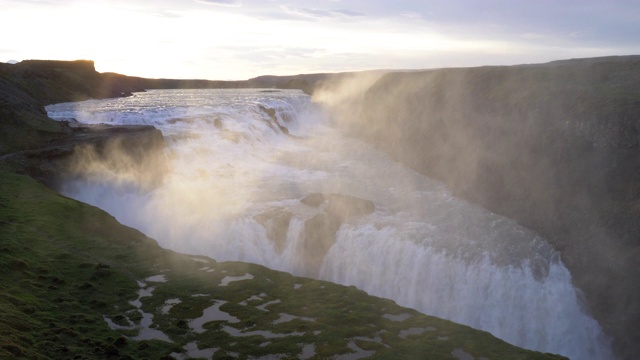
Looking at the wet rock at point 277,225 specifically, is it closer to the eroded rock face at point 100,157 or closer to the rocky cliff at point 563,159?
the eroded rock face at point 100,157

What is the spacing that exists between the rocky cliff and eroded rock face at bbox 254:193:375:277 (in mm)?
9485

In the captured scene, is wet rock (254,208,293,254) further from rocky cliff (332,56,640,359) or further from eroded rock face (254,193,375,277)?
rocky cliff (332,56,640,359)

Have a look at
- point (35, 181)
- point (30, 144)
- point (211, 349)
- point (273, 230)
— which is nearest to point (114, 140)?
point (30, 144)

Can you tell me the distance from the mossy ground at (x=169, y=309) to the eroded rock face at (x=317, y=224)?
7913 mm

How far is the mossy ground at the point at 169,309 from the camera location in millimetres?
14766

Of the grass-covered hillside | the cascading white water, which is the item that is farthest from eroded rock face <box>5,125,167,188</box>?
the grass-covered hillside

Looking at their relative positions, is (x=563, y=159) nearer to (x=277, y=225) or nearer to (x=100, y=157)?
(x=277, y=225)

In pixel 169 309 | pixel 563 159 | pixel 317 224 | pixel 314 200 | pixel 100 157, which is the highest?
pixel 563 159

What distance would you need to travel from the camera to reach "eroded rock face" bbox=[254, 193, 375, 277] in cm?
2981

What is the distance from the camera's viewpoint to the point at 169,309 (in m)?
17.7

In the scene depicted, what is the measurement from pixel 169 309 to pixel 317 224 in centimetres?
1395

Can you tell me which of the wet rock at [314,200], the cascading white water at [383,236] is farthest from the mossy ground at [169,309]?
the wet rock at [314,200]

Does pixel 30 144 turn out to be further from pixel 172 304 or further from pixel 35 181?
pixel 172 304

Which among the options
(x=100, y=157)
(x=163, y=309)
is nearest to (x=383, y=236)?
(x=163, y=309)
